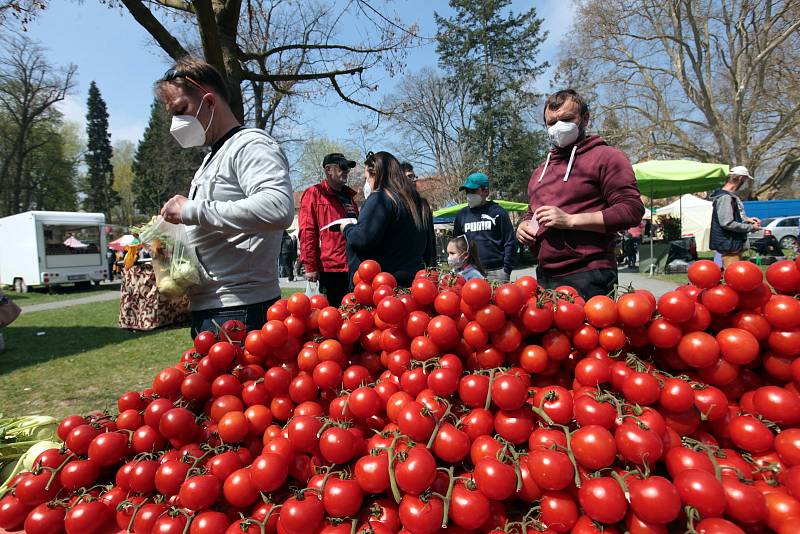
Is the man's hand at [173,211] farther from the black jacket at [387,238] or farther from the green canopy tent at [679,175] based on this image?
the green canopy tent at [679,175]

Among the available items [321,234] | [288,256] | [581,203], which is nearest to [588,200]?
[581,203]

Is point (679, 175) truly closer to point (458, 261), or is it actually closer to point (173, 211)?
point (458, 261)

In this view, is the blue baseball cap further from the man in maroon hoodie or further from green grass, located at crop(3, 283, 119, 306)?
green grass, located at crop(3, 283, 119, 306)

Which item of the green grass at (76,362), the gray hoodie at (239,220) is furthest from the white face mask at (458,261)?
the green grass at (76,362)

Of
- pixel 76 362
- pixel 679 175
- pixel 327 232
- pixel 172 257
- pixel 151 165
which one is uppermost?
pixel 151 165

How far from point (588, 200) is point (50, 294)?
19357 mm

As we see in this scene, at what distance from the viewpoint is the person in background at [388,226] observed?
2938 millimetres

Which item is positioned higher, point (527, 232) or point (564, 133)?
point (564, 133)

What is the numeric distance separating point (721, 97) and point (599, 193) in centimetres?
2656

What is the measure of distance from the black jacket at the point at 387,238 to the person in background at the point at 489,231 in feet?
5.36

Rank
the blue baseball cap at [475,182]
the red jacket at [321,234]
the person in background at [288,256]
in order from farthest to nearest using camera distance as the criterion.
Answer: the person in background at [288,256]
the blue baseball cap at [475,182]
the red jacket at [321,234]

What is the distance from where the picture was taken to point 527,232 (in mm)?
2416

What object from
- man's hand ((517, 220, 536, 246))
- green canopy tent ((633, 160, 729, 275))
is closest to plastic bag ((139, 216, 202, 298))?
man's hand ((517, 220, 536, 246))

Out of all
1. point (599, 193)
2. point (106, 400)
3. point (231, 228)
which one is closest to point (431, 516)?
point (231, 228)
